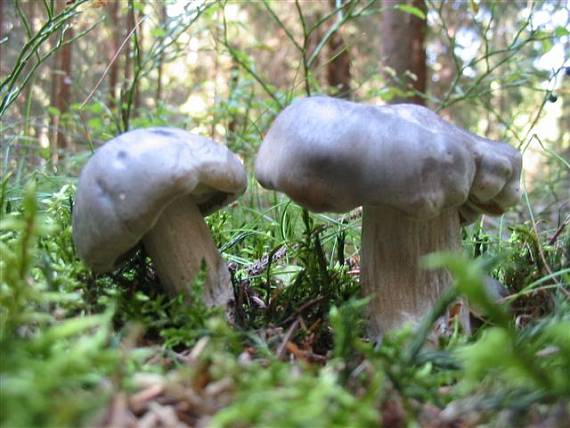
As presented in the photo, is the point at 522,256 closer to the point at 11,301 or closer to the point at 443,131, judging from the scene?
the point at 443,131

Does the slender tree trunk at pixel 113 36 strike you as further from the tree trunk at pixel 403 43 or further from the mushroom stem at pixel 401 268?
the mushroom stem at pixel 401 268

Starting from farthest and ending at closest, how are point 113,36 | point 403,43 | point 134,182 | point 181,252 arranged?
point 113,36 → point 403,43 → point 181,252 → point 134,182

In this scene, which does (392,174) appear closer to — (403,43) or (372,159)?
(372,159)

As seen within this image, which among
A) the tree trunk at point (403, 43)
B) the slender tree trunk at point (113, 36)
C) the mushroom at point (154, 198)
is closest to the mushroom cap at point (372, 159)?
the mushroom at point (154, 198)

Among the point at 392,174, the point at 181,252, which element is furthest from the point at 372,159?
the point at 181,252

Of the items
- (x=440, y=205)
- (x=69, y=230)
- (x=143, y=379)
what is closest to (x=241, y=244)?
(x=69, y=230)

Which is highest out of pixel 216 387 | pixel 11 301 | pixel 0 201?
pixel 0 201

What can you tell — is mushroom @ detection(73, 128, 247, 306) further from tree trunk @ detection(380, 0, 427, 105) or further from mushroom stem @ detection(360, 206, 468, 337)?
tree trunk @ detection(380, 0, 427, 105)
